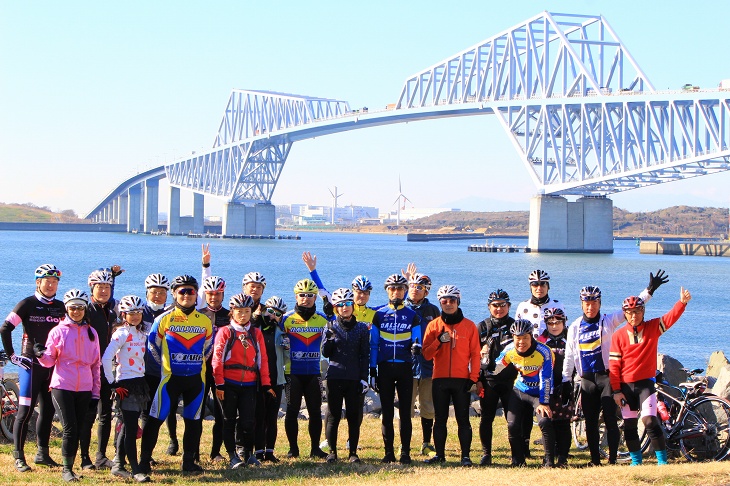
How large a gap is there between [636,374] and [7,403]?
5.54 m

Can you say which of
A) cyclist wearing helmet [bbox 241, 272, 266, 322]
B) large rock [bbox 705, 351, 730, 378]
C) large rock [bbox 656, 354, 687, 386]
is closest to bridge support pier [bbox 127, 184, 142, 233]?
large rock [bbox 705, 351, 730, 378]

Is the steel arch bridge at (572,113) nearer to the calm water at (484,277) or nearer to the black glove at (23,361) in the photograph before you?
the calm water at (484,277)

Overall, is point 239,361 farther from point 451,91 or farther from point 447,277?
point 451,91

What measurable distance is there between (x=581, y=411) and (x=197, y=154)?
458 feet

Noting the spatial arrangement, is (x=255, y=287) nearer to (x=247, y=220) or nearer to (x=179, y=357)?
(x=179, y=357)

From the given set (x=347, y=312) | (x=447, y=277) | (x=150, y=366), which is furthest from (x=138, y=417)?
(x=447, y=277)

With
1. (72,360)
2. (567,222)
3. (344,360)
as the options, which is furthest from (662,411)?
(567,222)

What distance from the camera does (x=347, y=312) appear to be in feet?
29.9

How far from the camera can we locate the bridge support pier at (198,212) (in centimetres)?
15541

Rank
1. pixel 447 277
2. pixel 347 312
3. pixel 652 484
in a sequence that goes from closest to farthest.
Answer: pixel 652 484, pixel 347 312, pixel 447 277

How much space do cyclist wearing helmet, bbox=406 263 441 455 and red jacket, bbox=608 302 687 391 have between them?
180 centimetres

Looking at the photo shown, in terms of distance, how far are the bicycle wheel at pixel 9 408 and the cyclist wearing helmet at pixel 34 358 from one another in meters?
0.88

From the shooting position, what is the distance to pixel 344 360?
9.12 meters

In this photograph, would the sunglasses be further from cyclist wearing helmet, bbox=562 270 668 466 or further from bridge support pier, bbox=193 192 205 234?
bridge support pier, bbox=193 192 205 234
